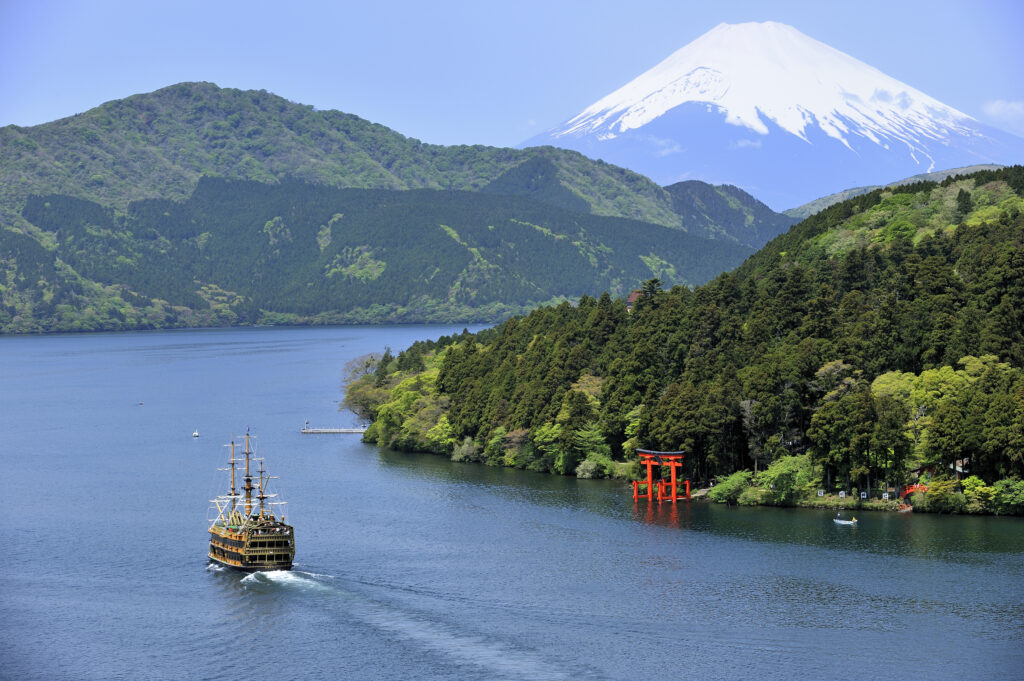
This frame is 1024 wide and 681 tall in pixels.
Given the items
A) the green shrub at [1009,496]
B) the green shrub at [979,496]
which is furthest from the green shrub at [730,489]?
the green shrub at [1009,496]

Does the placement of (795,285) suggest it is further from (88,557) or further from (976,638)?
(88,557)

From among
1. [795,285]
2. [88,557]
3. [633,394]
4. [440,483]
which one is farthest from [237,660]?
[795,285]

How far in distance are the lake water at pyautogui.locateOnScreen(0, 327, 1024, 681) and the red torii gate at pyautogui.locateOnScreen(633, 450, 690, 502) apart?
1980mm

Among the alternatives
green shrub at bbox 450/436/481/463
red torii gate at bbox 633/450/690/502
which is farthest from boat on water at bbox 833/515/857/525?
green shrub at bbox 450/436/481/463

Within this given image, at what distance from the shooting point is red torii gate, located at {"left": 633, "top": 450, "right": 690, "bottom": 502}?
9350 cm

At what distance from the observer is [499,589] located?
227ft

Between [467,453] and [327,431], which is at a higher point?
[327,431]

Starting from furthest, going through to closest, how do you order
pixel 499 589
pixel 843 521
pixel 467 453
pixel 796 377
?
pixel 467 453 < pixel 796 377 < pixel 843 521 < pixel 499 589

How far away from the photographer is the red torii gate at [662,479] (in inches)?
3681

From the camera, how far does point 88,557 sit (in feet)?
256

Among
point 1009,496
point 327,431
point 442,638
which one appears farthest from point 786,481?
point 327,431

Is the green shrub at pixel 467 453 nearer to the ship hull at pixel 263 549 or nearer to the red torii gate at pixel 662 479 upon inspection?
the red torii gate at pixel 662 479

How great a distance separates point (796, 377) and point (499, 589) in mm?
35024

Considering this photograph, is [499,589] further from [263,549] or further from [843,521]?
[843,521]
